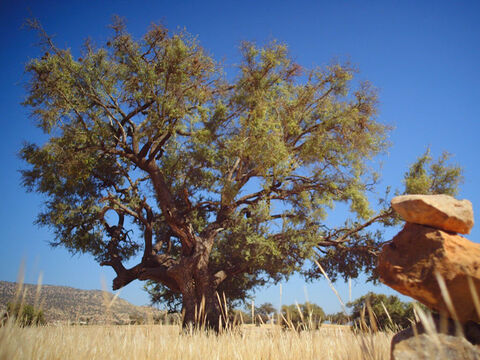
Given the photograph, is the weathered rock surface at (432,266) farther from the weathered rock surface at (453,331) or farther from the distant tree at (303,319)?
the distant tree at (303,319)

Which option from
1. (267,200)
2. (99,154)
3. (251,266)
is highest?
(99,154)

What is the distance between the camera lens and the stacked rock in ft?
11.7

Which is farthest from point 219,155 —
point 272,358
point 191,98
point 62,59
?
point 272,358

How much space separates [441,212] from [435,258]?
0.56 m

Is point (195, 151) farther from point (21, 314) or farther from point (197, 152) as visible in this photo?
point (21, 314)

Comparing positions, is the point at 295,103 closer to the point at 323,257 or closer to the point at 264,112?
the point at 264,112

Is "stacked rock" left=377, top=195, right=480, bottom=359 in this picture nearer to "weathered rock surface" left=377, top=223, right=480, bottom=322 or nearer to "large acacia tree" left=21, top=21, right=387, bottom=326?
"weathered rock surface" left=377, top=223, right=480, bottom=322

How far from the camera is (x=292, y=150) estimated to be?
1339cm

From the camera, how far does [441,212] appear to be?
385 centimetres

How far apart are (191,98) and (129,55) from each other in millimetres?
2737

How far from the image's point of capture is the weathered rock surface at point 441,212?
387 cm

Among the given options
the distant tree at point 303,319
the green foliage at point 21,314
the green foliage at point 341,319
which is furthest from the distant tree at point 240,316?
the green foliage at point 21,314

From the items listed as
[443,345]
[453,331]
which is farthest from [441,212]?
[443,345]

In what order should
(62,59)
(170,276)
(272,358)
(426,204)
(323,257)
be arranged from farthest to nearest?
1. (323,257)
2. (170,276)
3. (62,59)
4. (272,358)
5. (426,204)
